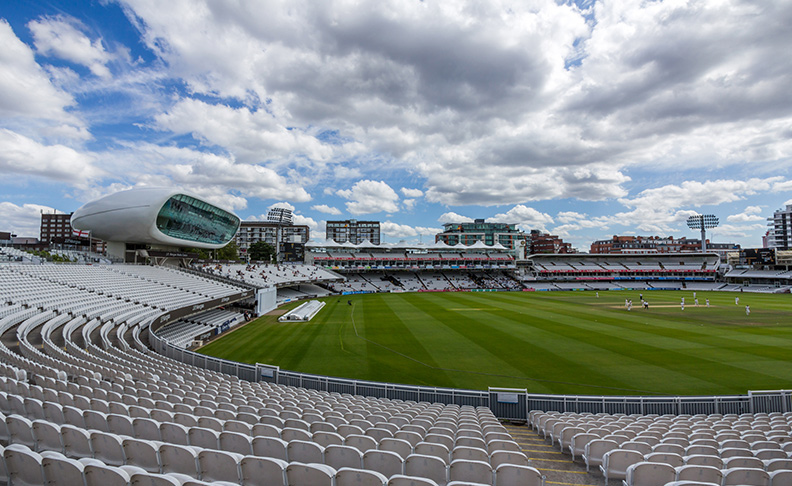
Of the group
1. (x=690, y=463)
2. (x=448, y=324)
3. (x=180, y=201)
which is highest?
(x=180, y=201)

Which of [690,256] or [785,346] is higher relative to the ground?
[690,256]

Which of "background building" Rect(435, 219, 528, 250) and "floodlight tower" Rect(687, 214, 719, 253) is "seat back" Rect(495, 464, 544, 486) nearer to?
"floodlight tower" Rect(687, 214, 719, 253)

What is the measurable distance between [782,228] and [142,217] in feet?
604

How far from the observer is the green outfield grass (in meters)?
17.6

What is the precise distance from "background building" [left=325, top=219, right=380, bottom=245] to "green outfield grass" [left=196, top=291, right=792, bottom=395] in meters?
122

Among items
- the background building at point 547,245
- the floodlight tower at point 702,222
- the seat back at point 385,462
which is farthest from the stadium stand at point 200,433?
the background building at point 547,245

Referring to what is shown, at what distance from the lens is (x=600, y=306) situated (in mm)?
46000

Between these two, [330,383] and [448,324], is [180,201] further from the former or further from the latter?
[330,383]

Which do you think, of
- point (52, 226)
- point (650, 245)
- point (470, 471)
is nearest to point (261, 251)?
point (52, 226)

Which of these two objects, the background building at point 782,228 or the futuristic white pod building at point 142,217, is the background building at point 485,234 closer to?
the background building at point 782,228

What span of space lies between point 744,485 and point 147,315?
2859 cm

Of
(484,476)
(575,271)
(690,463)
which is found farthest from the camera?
(575,271)

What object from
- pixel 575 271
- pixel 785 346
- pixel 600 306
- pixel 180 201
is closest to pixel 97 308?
pixel 180 201

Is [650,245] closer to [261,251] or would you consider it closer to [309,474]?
[261,251]
